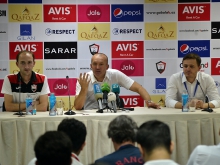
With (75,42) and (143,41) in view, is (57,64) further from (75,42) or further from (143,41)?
(143,41)

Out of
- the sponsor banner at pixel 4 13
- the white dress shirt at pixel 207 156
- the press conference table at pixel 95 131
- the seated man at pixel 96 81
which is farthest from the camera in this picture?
the sponsor banner at pixel 4 13

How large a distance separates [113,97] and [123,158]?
1.64m

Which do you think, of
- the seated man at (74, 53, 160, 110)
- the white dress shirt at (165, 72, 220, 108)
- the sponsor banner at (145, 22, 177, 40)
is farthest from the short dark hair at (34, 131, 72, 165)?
the sponsor banner at (145, 22, 177, 40)

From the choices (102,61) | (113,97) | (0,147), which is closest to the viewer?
(0,147)

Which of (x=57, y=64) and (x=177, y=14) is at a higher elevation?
(x=177, y=14)

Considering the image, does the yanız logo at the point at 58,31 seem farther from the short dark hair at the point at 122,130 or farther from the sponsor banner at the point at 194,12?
the short dark hair at the point at 122,130

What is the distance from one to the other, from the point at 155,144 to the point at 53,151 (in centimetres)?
46

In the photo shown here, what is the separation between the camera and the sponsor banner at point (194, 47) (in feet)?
18.9

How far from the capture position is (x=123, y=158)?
7.29 feet

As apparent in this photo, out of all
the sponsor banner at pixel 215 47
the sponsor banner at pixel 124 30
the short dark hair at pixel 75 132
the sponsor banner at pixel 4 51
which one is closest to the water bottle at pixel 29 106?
the short dark hair at pixel 75 132

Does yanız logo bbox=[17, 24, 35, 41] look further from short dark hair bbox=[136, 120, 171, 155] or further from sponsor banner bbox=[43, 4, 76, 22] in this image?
short dark hair bbox=[136, 120, 171, 155]

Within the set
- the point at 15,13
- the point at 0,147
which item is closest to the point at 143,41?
the point at 15,13

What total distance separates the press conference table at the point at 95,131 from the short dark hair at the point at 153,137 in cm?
175

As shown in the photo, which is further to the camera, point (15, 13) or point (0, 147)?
point (15, 13)
